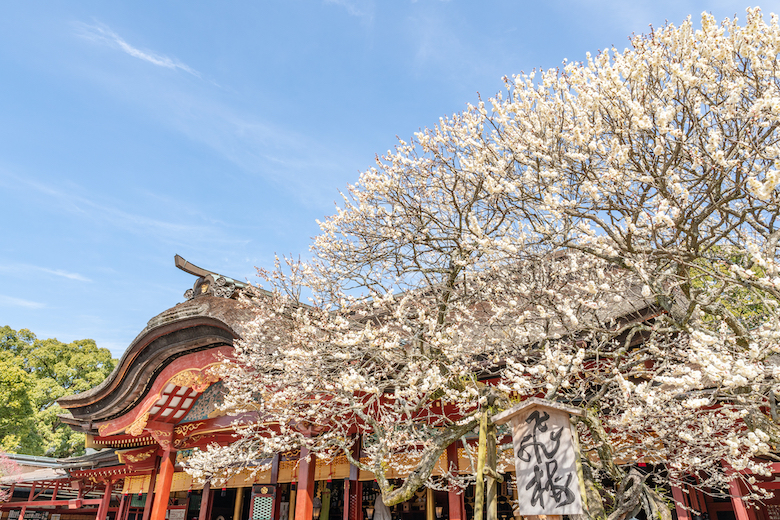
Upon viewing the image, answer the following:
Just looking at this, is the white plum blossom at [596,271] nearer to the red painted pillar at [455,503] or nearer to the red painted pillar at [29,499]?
the red painted pillar at [455,503]

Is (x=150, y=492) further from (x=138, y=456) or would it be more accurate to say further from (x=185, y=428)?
(x=185, y=428)

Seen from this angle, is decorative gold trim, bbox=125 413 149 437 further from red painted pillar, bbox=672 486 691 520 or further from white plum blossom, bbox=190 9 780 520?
red painted pillar, bbox=672 486 691 520

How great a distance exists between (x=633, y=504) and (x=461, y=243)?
3.60 m

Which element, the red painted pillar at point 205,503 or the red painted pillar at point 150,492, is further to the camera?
the red painted pillar at point 150,492

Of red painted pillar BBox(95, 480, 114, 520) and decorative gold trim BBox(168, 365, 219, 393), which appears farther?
red painted pillar BBox(95, 480, 114, 520)

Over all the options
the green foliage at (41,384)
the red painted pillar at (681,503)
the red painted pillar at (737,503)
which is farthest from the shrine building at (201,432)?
the green foliage at (41,384)

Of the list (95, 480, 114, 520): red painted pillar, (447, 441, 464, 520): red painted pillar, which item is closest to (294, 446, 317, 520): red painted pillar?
(447, 441, 464, 520): red painted pillar

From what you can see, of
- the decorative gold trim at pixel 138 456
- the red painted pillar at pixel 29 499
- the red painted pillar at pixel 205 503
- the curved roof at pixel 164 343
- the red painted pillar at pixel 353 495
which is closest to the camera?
the curved roof at pixel 164 343

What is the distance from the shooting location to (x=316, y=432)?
346 inches

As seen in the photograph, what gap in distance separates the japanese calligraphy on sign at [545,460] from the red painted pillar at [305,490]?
16.2 feet

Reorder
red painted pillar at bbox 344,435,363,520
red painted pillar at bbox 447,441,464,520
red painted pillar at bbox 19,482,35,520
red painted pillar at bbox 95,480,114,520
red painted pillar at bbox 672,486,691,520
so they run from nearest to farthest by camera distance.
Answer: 1. red painted pillar at bbox 672,486,691,520
2. red painted pillar at bbox 447,441,464,520
3. red painted pillar at bbox 344,435,363,520
4. red painted pillar at bbox 95,480,114,520
5. red painted pillar at bbox 19,482,35,520

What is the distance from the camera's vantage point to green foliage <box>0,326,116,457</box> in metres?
24.0

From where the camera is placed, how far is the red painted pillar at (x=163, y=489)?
10852 millimetres

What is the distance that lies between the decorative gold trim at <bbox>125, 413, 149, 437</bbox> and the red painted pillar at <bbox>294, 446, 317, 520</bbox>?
446 centimetres
